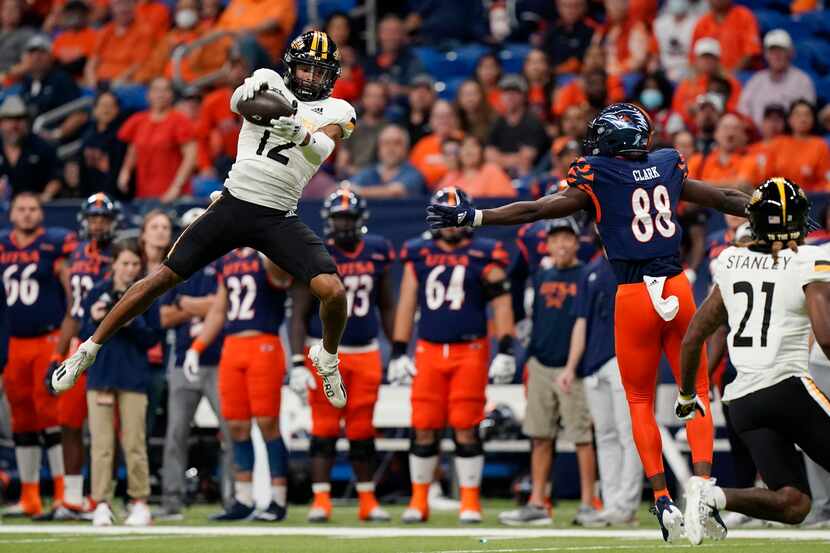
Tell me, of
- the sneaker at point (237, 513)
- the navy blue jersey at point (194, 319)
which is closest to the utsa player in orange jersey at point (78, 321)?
the navy blue jersey at point (194, 319)

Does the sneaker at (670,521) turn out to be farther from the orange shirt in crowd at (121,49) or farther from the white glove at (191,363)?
the orange shirt in crowd at (121,49)

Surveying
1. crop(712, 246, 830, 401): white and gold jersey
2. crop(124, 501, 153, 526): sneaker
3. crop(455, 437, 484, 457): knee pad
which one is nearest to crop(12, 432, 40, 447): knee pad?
crop(124, 501, 153, 526): sneaker

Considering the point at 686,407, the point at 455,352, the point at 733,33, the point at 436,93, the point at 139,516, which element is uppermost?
the point at 733,33

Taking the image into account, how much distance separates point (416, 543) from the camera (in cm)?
893

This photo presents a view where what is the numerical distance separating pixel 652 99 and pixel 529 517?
496cm

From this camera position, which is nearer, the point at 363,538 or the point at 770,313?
the point at 770,313

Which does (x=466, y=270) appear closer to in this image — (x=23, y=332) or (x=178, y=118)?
(x=23, y=332)

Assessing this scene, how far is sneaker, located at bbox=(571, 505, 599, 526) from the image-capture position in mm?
10438

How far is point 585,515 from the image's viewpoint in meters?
10.5

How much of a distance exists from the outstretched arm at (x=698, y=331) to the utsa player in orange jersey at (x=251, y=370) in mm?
4185

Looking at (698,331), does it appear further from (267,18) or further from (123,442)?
(267,18)

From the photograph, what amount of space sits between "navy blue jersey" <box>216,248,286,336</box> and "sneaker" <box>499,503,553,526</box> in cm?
217

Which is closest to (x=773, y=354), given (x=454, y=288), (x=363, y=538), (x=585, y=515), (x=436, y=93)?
(x=363, y=538)

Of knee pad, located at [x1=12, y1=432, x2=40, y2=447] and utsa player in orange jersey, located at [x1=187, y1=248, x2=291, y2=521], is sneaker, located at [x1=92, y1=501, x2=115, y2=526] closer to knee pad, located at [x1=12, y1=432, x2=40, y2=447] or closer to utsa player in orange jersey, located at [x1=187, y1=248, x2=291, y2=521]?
utsa player in orange jersey, located at [x1=187, y1=248, x2=291, y2=521]
